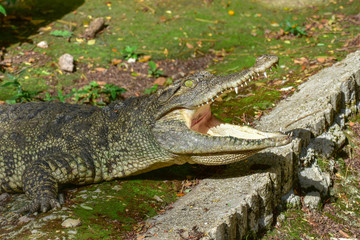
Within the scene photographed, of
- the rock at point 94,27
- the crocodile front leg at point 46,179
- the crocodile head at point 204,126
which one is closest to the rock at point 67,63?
the rock at point 94,27

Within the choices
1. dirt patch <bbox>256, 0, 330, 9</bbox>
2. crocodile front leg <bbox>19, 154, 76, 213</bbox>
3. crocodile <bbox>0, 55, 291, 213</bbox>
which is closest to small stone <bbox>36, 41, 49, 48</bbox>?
crocodile <bbox>0, 55, 291, 213</bbox>

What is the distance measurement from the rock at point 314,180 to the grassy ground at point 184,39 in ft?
3.09

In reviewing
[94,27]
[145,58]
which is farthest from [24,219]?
[94,27]

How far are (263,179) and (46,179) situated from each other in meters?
2.12

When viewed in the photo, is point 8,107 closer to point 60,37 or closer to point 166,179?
point 166,179

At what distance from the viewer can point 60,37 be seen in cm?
826

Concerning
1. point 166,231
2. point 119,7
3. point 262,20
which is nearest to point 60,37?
point 119,7

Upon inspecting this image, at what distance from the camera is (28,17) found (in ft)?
29.3

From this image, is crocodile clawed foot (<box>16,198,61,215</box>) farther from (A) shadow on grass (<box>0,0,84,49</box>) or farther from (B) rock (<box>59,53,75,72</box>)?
(A) shadow on grass (<box>0,0,84,49</box>)

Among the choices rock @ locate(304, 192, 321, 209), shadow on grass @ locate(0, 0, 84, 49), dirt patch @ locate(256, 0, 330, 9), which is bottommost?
rock @ locate(304, 192, 321, 209)

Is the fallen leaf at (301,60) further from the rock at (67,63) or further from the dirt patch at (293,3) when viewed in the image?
the rock at (67,63)

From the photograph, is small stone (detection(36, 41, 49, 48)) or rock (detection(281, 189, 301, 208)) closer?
rock (detection(281, 189, 301, 208))

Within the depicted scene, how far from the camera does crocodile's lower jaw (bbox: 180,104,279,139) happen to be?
422 centimetres

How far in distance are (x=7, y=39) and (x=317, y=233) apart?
6.54 meters
